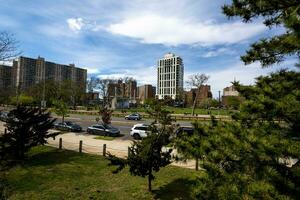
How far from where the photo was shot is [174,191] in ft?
43.7

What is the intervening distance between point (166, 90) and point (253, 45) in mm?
157624

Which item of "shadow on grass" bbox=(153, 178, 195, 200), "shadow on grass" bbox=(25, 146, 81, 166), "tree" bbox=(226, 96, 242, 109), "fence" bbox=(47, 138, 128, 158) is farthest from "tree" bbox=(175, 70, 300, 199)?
"fence" bbox=(47, 138, 128, 158)

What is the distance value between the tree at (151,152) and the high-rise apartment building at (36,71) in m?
85.2

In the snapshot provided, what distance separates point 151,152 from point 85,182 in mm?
4271

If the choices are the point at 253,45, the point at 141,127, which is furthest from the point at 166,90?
the point at 253,45

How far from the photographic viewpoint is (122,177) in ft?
50.5

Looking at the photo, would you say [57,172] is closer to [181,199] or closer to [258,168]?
[181,199]

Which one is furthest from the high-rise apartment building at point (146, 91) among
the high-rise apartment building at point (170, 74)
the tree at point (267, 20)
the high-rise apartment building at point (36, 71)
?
the tree at point (267, 20)

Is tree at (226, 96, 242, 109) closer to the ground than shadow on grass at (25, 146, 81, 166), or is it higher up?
higher up

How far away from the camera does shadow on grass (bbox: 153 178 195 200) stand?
12.7 metres

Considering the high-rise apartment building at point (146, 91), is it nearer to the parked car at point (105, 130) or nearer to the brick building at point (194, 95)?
the brick building at point (194, 95)

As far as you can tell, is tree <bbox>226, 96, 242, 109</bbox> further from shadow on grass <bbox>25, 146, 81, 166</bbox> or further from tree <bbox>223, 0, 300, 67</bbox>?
shadow on grass <bbox>25, 146, 81, 166</bbox>

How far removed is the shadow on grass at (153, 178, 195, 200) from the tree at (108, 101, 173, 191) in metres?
0.62

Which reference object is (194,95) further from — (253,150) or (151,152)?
(253,150)
